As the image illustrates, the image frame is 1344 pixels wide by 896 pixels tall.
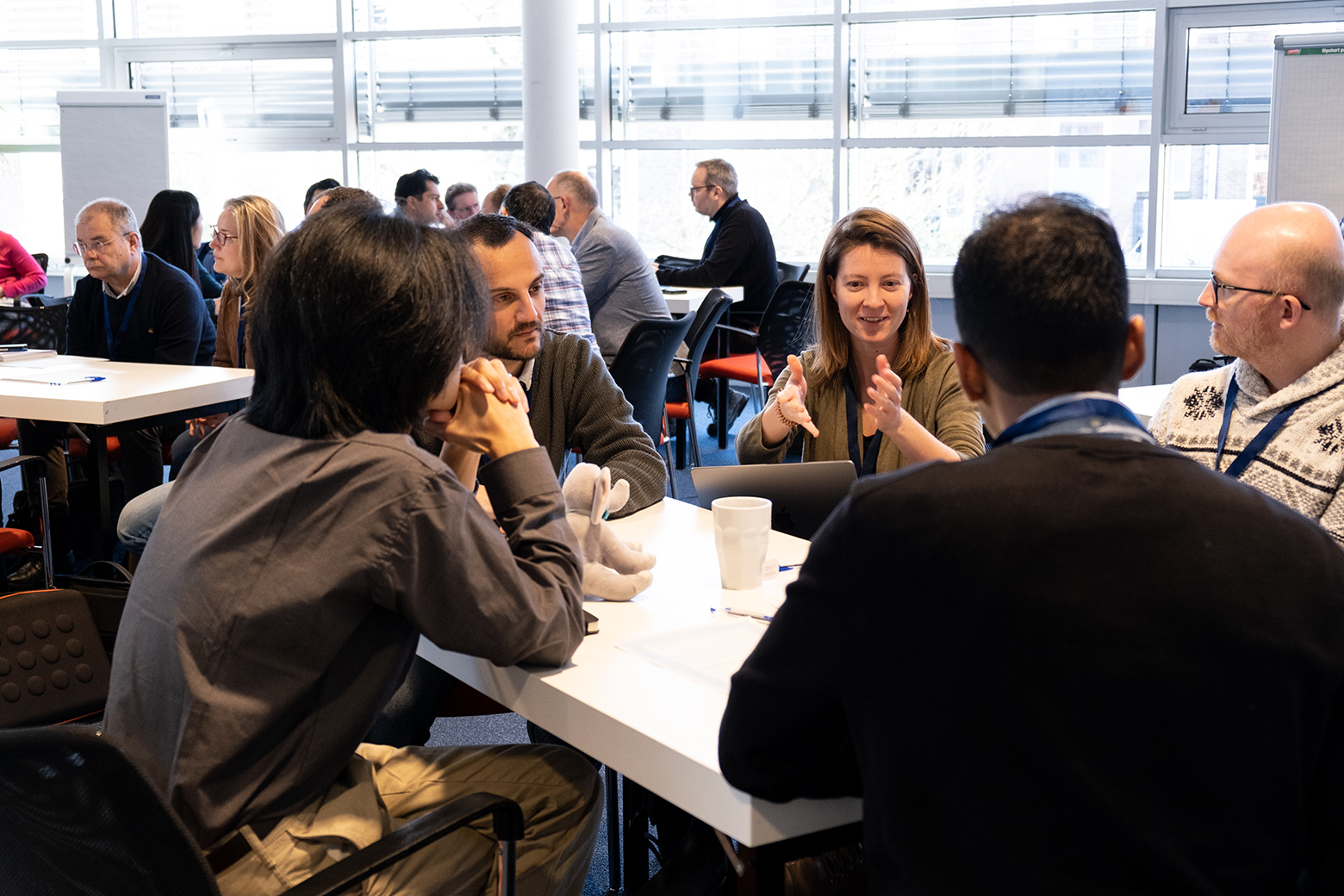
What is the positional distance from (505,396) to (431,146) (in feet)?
26.3

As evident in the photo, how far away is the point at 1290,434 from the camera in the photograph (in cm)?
182

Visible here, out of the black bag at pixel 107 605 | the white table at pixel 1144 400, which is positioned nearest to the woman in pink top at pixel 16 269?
the black bag at pixel 107 605

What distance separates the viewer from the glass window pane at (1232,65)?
685cm

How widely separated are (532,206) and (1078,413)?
411cm

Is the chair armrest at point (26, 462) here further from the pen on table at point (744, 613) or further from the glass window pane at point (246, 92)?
the glass window pane at point (246, 92)

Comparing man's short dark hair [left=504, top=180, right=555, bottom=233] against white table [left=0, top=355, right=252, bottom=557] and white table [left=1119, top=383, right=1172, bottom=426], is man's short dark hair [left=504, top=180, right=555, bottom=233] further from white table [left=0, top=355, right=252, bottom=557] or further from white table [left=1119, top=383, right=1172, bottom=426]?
white table [left=1119, top=383, right=1172, bottom=426]

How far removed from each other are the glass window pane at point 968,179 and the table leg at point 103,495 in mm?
5233

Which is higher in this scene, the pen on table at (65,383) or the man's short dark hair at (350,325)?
the man's short dark hair at (350,325)

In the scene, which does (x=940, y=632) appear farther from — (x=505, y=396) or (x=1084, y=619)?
(x=505, y=396)

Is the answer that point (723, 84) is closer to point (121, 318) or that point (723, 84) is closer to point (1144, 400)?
point (121, 318)

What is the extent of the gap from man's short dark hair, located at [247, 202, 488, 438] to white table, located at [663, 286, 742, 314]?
4.28 meters

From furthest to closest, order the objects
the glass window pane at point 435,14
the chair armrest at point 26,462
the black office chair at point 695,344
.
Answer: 1. the glass window pane at point 435,14
2. the black office chair at point 695,344
3. the chair armrest at point 26,462

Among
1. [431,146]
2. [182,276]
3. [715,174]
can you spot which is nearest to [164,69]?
[431,146]

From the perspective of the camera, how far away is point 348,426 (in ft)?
3.99
